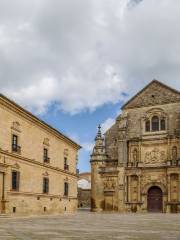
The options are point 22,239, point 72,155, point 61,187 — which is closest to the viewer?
point 22,239

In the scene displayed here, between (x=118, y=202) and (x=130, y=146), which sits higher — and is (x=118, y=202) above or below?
below

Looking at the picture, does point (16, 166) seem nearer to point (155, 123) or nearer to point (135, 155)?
point (135, 155)

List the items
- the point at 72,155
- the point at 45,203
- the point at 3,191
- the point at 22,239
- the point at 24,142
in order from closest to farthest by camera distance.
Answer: the point at 22,239 → the point at 3,191 → the point at 24,142 → the point at 45,203 → the point at 72,155

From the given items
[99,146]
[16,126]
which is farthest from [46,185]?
[99,146]

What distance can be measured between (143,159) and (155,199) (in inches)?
180

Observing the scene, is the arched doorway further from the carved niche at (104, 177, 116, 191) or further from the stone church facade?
the carved niche at (104, 177, 116, 191)

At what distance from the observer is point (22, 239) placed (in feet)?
33.4

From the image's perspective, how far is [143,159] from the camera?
44469 millimetres

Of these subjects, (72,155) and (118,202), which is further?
(118,202)

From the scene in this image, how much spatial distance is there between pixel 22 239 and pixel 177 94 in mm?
37154

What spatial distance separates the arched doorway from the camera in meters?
43.1

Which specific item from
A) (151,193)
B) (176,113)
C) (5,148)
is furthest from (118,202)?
(5,148)

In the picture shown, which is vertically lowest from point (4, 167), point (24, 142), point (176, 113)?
point (4, 167)

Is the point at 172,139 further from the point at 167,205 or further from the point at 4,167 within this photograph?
the point at 4,167
